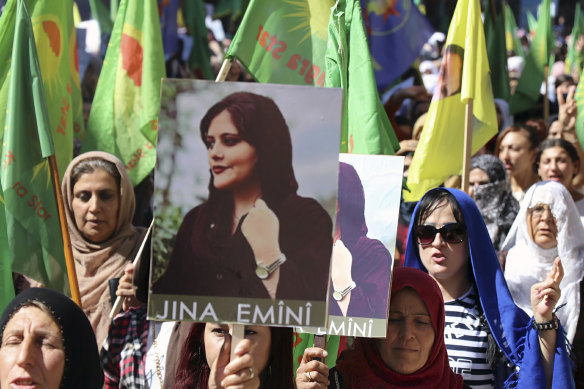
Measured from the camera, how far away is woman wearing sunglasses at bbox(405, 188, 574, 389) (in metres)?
3.36

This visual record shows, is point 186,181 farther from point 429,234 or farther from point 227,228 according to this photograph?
point 429,234

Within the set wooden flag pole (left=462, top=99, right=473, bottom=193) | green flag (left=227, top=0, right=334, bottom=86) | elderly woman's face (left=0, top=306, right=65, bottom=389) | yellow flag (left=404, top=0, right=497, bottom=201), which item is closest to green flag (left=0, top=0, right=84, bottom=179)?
green flag (left=227, top=0, right=334, bottom=86)

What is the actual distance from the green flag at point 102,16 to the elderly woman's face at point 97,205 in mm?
4687

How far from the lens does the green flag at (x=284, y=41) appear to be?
192 inches

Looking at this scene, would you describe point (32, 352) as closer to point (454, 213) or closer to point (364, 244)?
point (364, 244)

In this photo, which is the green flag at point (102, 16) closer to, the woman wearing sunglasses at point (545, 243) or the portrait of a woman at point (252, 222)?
the woman wearing sunglasses at point (545, 243)

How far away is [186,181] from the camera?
2.44m

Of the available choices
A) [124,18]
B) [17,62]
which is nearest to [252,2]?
[17,62]

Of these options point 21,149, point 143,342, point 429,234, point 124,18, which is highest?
point 124,18

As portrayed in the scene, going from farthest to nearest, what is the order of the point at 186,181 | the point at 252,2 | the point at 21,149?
the point at 252,2
the point at 21,149
the point at 186,181

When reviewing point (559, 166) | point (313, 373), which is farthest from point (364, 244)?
point (559, 166)

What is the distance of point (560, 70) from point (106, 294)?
25.3ft

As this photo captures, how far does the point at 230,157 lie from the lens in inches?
96.6

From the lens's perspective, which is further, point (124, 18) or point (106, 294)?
point (124, 18)
